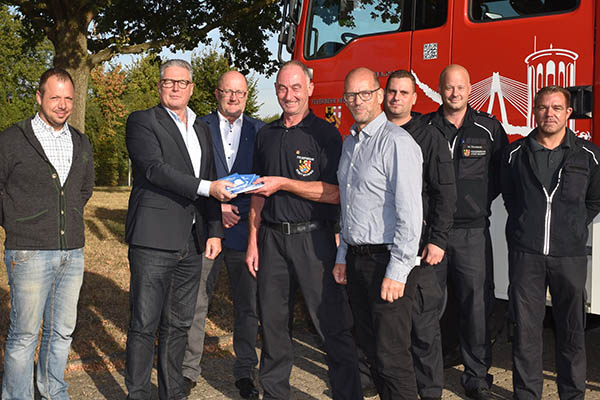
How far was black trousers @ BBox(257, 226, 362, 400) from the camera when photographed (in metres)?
3.54

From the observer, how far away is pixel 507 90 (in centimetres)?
440

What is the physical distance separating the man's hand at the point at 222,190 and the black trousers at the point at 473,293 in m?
1.53

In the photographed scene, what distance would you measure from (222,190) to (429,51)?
222 cm

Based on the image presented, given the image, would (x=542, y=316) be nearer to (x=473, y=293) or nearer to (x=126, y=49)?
(x=473, y=293)

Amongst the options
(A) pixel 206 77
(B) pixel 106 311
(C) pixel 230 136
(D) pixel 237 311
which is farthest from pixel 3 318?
(A) pixel 206 77

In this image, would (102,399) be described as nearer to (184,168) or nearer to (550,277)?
(184,168)

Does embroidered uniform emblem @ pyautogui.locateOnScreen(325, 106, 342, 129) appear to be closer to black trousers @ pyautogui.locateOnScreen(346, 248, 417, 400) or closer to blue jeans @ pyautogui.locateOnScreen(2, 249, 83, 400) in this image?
black trousers @ pyautogui.locateOnScreen(346, 248, 417, 400)

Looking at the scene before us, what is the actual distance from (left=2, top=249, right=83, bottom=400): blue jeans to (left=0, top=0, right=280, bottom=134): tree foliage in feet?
31.8

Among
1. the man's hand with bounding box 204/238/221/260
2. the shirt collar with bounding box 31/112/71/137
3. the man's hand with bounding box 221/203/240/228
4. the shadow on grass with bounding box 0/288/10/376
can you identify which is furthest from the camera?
the shadow on grass with bounding box 0/288/10/376

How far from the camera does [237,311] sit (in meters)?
4.49

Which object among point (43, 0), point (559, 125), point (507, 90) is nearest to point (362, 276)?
point (559, 125)

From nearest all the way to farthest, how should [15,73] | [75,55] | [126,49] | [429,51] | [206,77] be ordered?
[429,51] → [75,55] → [126,49] → [206,77] → [15,73]

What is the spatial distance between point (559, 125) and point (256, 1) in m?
10.4

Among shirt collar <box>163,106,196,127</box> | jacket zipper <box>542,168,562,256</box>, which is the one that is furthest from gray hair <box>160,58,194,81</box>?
jacket zipper <box>542,168,562,256</box>
